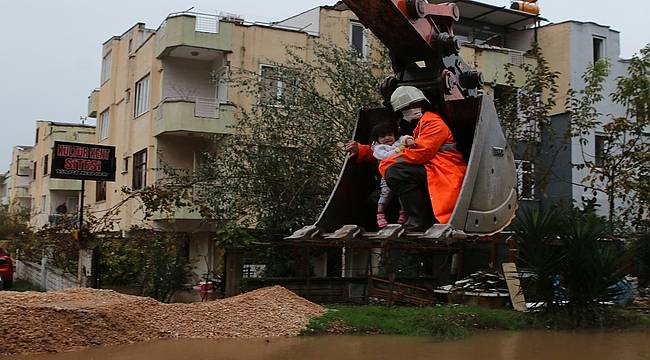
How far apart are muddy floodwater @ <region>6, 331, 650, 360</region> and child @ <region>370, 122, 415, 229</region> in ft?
4.31

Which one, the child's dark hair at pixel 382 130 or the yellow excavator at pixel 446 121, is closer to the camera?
the yellow excavator at pixel 446 121

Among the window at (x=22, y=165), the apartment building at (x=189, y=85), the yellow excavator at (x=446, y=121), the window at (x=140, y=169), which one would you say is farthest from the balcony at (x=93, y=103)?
the yellow excavator at (x=446, y=121)

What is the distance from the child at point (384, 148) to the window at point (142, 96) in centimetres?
1931

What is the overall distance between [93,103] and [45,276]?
1623cm

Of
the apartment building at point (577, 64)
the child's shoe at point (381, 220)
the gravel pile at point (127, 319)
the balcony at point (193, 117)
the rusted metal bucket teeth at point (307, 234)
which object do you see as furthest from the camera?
the apartment building at point (577, 64)

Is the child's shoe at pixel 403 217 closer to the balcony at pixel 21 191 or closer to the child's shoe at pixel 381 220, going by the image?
the child's shoe at pixel 381 220

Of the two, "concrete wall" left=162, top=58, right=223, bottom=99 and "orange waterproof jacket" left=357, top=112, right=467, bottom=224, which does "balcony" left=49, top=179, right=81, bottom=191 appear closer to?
"concrete wall" left=162, top=58, right=223, bottom=99

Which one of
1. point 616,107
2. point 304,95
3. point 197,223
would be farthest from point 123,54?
point 616,107

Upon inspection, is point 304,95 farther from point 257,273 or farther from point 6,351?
point 6,351

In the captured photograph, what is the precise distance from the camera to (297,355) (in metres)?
7.35

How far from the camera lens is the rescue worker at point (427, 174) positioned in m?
7.41

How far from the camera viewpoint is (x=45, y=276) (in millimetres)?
20828

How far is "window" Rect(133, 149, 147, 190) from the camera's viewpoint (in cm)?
2623

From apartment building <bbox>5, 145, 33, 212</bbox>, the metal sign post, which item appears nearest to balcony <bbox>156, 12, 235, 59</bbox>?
the metal sign post
